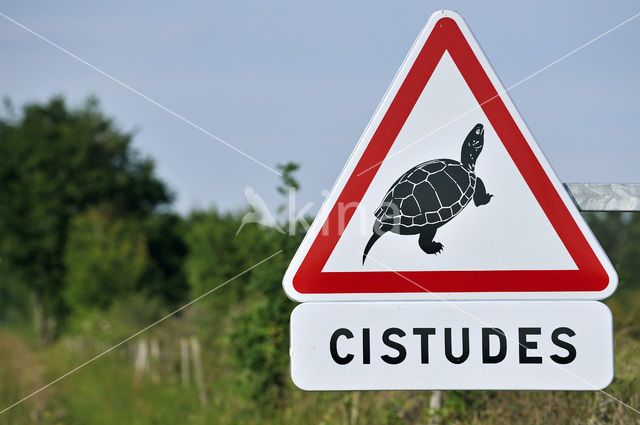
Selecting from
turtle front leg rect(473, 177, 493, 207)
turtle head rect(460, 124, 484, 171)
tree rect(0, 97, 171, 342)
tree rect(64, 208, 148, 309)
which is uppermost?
tree rect(0, 97, 171, 342)

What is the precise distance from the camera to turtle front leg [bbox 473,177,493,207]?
1.86 m

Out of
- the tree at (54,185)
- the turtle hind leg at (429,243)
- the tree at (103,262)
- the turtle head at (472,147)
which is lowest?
the turtle hind leg at (429,243)

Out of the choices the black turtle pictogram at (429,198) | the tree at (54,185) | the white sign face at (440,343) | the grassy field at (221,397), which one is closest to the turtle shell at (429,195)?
the black turtle pictogram at (429,198)

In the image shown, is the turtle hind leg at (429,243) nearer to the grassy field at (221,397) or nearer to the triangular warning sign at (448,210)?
the triangular warning sign at (448,210)

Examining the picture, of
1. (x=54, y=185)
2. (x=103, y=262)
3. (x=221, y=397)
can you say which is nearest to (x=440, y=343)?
(x=221, y=397)

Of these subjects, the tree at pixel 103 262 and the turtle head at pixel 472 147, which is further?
the tree at pixel 103 262

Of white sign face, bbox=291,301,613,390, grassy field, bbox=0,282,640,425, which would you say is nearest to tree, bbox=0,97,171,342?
grassy field, bbox=0,282,640,425

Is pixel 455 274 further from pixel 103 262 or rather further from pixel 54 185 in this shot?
pixel 54 185

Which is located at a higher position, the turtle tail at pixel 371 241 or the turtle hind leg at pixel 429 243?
the turtle tail at pixel 371 241

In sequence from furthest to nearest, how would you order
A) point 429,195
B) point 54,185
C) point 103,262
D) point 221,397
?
point 54,185
point 103,262
point 221,397
point 429,195

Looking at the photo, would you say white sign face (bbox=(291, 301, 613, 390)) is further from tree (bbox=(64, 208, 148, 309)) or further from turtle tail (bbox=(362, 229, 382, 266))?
tree (bbox=(64, 208, 148, 309))

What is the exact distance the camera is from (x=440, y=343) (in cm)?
186

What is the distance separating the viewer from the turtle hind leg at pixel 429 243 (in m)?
1.84

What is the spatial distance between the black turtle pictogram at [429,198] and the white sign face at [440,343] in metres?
0.18
